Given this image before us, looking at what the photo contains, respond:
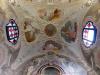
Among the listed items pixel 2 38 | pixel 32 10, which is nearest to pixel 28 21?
pixel 32 10

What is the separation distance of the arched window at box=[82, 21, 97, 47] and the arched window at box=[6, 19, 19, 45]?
385cm

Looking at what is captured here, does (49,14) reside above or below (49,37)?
above

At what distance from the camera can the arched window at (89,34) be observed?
14.6 metres

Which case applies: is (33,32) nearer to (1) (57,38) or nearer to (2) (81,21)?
(1) (57,38)

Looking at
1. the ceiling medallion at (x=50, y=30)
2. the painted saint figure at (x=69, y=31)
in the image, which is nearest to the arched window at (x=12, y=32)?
the ceiling medallion at (x=50, y=30)

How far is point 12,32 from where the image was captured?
1494 centimetres

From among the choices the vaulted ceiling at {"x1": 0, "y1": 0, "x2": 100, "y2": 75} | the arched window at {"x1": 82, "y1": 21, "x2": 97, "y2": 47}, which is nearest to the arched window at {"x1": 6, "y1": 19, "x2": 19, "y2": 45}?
the vaulted ceiling at {"x1": 0, "y1": 0, "x2": 100, "y2": 75}

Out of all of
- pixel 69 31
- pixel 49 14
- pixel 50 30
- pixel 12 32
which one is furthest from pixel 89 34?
pixel 12 32

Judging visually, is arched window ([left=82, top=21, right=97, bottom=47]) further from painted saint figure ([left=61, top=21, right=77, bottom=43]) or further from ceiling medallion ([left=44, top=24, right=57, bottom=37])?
ceiling medallion ([left=44, top=24, right=57, bottom=37])

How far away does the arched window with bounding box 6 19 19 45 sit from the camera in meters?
14.6

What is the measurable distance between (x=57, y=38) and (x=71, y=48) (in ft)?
3.31

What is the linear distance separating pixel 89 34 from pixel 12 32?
14.6 feet

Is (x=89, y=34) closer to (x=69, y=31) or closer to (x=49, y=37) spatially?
(x=69, y=31)

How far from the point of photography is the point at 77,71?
15.1 m
